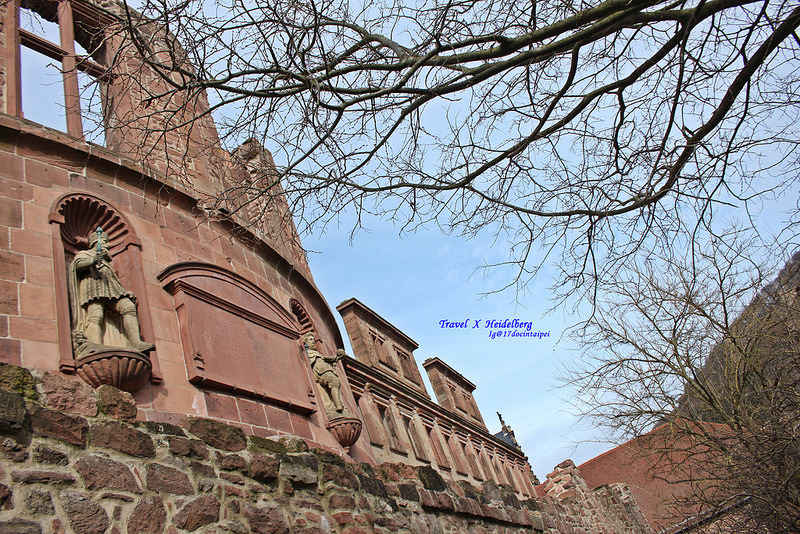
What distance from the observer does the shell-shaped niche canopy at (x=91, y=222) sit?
237 inches

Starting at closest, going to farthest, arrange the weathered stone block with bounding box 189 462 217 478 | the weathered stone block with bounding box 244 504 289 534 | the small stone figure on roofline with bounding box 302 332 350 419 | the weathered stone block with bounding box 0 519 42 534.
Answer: the weathered stone block with bounding box 0 519 42 534 → the weathered stone block with bounding box 189 462 217 478 → the weathered stone block with bounding box 244 504 289 534 → the small stone figure on roofline with bounding box 302 332 350 419

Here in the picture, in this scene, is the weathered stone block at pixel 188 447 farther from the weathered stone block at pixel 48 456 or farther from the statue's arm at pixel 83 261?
the statue's arm at pixel 83 261

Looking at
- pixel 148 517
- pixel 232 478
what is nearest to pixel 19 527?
pixel 148 517

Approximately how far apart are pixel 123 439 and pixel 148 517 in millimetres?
495

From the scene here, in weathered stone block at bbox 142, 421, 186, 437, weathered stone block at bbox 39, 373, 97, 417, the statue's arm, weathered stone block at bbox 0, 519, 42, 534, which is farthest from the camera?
the statue's arm

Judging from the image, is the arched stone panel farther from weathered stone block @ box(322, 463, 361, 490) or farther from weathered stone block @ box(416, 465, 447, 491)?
weathered stone block @ box(416, 465, 447, 491)

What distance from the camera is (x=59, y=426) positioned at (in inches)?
139

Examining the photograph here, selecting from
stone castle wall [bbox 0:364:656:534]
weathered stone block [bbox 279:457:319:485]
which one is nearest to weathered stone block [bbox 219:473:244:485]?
stone castle wall [bbox 0:364:656:534]

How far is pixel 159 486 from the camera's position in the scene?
3934 mm

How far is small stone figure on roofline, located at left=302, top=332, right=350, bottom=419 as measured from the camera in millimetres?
7809

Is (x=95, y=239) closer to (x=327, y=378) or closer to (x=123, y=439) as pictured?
(x=123, y=439)

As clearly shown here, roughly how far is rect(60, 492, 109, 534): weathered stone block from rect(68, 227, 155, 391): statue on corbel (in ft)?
5.02

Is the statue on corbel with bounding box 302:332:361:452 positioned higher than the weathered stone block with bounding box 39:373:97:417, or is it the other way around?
the statue on corbel with bounding box 302:332:361:452

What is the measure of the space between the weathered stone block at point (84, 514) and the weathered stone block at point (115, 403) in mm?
642
